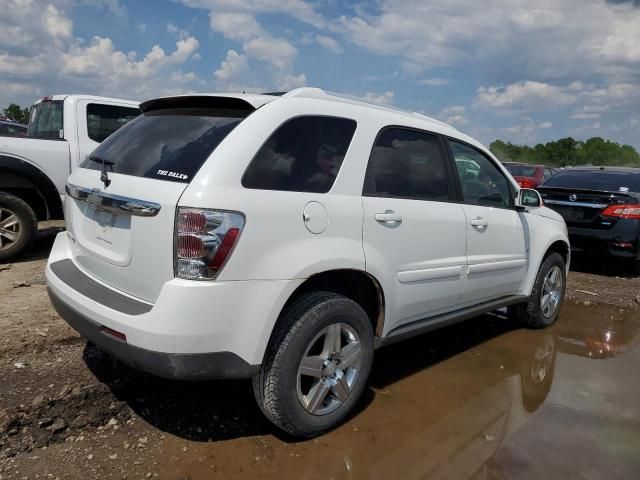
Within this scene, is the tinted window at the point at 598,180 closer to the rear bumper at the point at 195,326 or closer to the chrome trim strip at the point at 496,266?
the chrome trim strip at the point at 496,266

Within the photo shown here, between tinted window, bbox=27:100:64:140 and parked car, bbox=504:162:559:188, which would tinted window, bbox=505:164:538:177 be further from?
tinted window, bbox=27:100:64:140

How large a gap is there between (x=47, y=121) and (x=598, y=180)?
7.85 m

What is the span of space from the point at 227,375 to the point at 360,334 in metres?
0.87

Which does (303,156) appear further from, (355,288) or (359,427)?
(359,427)

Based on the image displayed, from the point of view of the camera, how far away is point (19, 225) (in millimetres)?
6094

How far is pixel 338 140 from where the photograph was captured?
3.04 m

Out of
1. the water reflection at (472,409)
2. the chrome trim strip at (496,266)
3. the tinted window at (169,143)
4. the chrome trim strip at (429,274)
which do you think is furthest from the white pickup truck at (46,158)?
the chrome trim strip at (496,266)

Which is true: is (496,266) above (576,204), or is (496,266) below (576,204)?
below

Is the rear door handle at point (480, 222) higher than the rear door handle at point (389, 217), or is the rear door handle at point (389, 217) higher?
the rear door handle at point (389, 217)

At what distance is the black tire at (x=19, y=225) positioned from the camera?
6008mm

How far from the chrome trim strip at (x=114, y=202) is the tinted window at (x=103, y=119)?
156 inches

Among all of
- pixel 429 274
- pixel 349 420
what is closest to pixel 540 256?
pixel 429 274

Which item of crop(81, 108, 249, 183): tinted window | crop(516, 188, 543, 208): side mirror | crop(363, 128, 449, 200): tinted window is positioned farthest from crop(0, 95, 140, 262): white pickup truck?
crop(516, 188, 543, 208): side mirror

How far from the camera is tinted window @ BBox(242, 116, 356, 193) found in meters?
2.64
